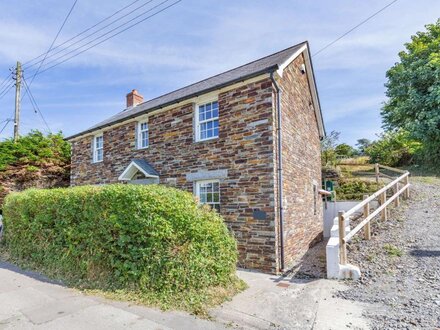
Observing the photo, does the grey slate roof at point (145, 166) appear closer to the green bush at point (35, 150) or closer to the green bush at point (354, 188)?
the green bush at point (35, 150)

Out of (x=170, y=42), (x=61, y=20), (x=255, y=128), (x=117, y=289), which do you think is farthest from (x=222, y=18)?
(x=117, y=289)

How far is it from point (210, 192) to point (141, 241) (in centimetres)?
437

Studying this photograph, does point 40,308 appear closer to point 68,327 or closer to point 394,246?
point 68,327

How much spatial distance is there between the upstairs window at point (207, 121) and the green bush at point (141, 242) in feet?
13.9

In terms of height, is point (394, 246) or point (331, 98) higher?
point (331, 98)

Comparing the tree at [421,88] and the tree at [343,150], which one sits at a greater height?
the tree at [421,88]

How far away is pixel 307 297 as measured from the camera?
5945mm

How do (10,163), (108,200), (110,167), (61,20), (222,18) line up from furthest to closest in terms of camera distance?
(10,163)
(110,167)
(61,20)
(222,18)
(108,200)

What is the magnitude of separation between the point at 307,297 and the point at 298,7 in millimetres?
7896

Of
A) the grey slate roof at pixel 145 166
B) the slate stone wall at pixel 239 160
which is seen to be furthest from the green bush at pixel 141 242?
the grey slate roof at pixel 145 166

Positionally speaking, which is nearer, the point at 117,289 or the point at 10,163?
the point at 117,289

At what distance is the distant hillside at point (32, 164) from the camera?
17312 millimetres

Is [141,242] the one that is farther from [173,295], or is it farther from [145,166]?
[145,166]

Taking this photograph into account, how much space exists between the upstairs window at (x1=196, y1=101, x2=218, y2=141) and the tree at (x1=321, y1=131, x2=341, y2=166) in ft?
46.5
